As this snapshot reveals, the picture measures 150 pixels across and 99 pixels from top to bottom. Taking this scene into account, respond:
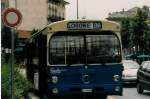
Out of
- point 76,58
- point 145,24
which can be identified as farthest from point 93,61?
point 145,24

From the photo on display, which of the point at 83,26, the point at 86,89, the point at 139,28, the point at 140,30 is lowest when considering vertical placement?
the point at 86,89

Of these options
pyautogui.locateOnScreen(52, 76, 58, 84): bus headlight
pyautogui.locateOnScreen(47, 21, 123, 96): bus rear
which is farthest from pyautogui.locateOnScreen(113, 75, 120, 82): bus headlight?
pyautogui.locateOnScreen(52, 76, 58, 84): bus headlight

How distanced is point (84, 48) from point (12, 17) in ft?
12.2

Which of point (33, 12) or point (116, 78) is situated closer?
point (116, 78)

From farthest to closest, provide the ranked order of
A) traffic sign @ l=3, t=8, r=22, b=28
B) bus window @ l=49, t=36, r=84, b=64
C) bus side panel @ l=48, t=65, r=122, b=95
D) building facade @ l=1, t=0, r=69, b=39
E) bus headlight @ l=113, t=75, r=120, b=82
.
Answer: building facade @ l=1, t=0, r=69, b=39 → bus headlight @ l=113, t=75, r=120, b=82 → bus side panel @ l=48, t=65, r=122, b=95 → bus window @ l=49, t=36, r=84, b=64 → traffic sign @ l=3, t=8, r=22, b=28

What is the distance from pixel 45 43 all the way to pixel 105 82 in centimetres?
222

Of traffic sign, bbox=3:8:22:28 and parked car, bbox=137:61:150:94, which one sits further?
parked car, bbox=137:61:150:94

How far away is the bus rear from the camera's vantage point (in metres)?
19.3

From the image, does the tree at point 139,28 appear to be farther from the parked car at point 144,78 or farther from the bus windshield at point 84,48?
the bus windshield at point 84,48

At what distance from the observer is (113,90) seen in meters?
19.9

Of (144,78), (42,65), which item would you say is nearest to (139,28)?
(144,78)

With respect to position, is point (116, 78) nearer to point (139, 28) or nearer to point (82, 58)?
point (82, 58)

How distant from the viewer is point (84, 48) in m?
19.3

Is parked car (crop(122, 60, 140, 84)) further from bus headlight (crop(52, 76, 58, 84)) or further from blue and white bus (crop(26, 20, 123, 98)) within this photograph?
bus headlight (crop(52, 76, 58, 84))
